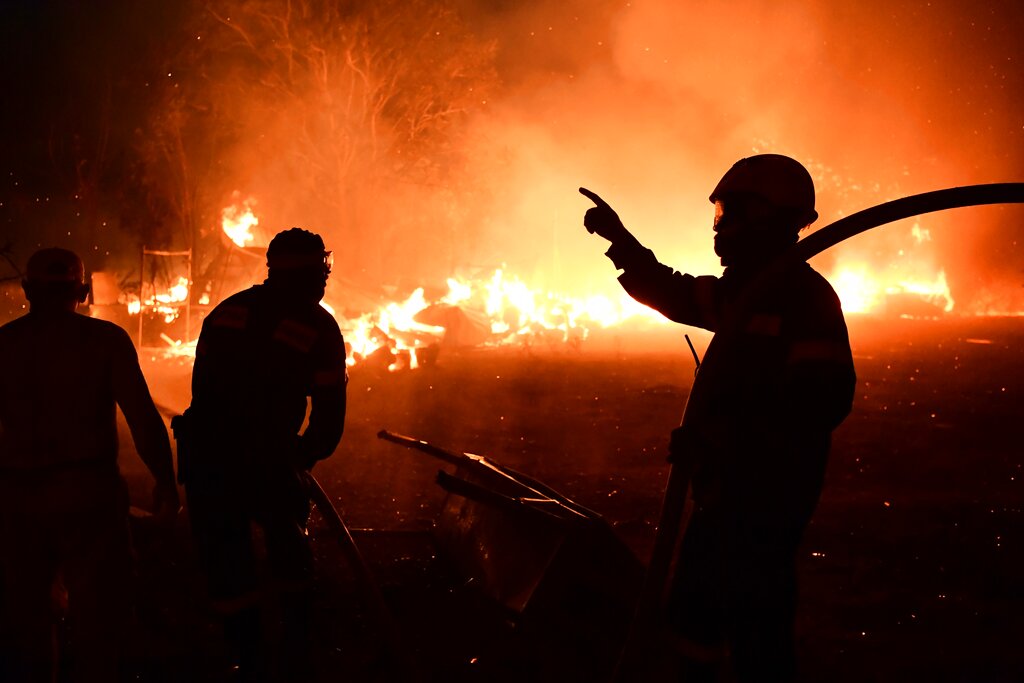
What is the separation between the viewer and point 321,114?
2647 centimetres

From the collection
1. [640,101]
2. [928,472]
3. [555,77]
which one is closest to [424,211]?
[555,77]

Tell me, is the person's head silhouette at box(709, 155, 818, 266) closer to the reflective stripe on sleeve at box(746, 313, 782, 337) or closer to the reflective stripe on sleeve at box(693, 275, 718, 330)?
the reflective stripe on sleeve at box(693, 275, 718, 330)

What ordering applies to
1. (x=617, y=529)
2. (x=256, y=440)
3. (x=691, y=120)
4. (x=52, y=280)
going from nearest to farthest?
(x=52, y=280), (x=256, y=440), (x=617, y=529), (x=691, y=120)

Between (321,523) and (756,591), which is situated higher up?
(756,591)

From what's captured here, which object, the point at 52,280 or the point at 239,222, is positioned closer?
the point at 52,280

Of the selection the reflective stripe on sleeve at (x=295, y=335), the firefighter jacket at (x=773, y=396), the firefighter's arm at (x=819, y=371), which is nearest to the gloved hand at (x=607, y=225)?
the firefighter jacket at (x=773, y=396)

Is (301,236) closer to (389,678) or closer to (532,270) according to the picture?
(389,678)

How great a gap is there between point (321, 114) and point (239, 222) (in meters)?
5.72

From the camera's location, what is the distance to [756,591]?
116 inches

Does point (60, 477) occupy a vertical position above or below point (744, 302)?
below

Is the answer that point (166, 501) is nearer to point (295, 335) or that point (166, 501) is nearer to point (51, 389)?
point (51, 389)

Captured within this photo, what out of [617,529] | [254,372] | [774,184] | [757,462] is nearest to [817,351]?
[757,462]

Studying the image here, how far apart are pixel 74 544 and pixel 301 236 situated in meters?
1.63

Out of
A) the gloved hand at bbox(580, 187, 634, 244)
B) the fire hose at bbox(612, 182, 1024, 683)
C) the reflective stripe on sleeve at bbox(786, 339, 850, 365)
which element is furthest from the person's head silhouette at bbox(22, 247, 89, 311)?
the reflective stripe on sleeve at bbox(786, 339, 850, 365)
